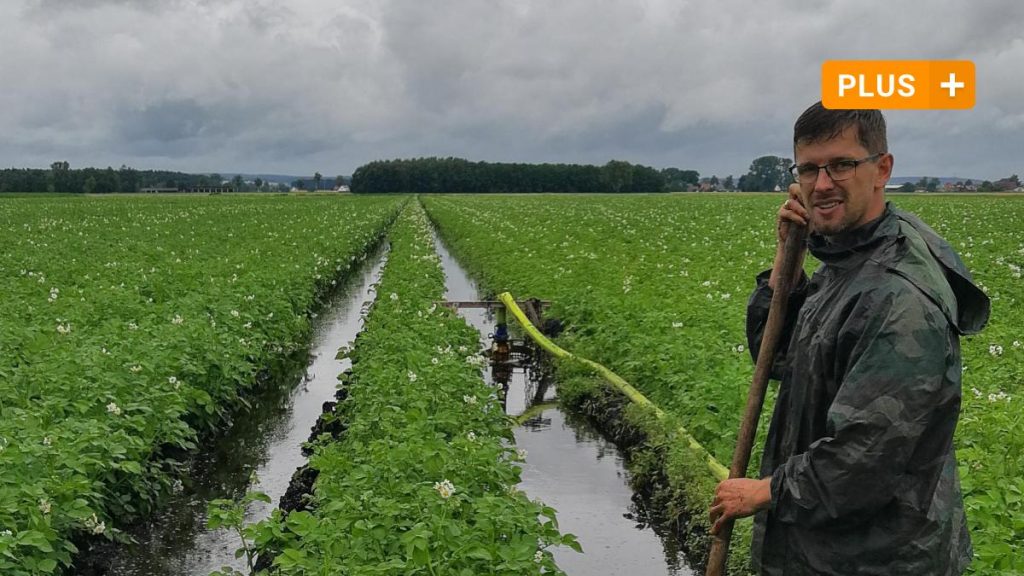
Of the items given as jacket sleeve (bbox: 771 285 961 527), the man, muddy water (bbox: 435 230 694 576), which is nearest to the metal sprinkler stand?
muddy water (bbox: 435 230 694 576)

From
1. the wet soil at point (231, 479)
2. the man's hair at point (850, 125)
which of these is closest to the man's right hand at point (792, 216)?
the man's hair at point (850, 125)

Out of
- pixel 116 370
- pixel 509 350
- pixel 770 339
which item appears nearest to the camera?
pixel 770 339

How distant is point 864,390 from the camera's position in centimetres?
217

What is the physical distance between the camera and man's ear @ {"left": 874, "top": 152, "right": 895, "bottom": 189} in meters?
2.42

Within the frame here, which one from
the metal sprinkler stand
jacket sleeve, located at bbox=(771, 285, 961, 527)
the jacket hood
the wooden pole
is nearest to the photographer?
jacket sleeve, located at bbox=(771, 285, 961, 527)

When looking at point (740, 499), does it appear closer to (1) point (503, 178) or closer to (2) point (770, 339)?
(2) point (770, 339)

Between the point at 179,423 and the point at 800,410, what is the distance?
5.63 metres

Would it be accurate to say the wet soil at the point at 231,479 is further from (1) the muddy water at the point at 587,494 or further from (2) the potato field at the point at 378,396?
(1) the muddy water at the point at 587,494

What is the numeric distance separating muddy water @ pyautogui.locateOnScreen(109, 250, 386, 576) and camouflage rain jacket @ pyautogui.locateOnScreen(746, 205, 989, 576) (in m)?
4.69

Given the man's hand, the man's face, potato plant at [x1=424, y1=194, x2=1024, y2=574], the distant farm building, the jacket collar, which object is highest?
the distant farm building

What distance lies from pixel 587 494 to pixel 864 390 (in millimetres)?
5615

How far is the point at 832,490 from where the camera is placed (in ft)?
7.36

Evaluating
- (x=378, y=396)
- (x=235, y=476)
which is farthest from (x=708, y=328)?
(x=235, y=476)

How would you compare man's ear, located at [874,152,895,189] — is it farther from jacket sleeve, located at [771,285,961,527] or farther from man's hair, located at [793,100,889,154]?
jacket sleeve, located at [771,285,961,527]
